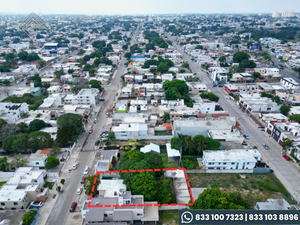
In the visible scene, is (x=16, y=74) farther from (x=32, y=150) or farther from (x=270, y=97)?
(x=270, y=97)

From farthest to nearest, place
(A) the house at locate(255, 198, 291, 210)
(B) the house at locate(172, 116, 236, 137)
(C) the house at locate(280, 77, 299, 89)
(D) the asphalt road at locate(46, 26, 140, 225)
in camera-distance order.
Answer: (C) the house at locate(280, 77, 299, 89)
(B) the house at locate(172, 116, 236, 137)
(D) the asphalt road at locate(46, 26, 140, 225)
(A) the house at locate(255, 198, 291, 210)

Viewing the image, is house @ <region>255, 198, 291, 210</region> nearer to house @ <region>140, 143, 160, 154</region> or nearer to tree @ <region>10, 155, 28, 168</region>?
house @ <region>140, 143, 160, 154</region>

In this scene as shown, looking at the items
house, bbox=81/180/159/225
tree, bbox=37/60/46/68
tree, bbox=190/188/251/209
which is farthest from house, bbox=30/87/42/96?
tree, bbox=190/188/251/209

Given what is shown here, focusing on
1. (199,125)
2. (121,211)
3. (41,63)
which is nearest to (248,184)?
(199,125)

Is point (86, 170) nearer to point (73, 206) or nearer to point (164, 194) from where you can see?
point (73, 206)


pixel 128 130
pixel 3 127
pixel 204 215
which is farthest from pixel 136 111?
pixel 204 215
